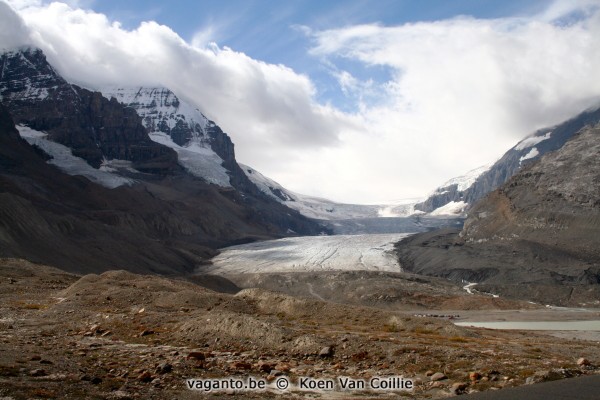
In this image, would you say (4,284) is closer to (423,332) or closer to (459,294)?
(423,332)

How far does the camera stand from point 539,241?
16250 cm

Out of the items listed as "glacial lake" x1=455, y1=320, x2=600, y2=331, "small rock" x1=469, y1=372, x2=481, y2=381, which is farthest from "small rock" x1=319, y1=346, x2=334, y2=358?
"glacial lake" x1=455, y1=320, x2=600, y2=331

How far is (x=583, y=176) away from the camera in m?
175

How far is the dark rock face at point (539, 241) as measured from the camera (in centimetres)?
13650

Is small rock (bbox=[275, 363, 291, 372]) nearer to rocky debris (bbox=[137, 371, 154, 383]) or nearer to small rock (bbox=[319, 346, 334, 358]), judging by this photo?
small rock (bbox=[319, 346, 334, 358])

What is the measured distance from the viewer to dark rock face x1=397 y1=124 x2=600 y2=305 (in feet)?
448

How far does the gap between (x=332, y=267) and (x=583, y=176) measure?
83.0m

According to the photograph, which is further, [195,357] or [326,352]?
[326,352]

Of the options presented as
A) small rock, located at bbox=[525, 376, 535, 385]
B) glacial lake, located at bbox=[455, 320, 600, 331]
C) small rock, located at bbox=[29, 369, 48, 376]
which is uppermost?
small rock, located at bbox=[29, 369, 48, 376]

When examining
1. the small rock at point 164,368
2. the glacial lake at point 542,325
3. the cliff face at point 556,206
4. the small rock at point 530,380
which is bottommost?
the glacial lake at point 542,325

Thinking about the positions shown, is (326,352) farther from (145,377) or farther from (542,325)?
(542,325)

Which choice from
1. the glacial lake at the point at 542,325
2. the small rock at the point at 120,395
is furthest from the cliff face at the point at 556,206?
the small rock at the point at 120,395

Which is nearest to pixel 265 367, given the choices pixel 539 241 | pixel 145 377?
pixel 145 377

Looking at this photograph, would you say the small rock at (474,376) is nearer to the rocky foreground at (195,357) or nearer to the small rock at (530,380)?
the rocky foreground at (195,357)
